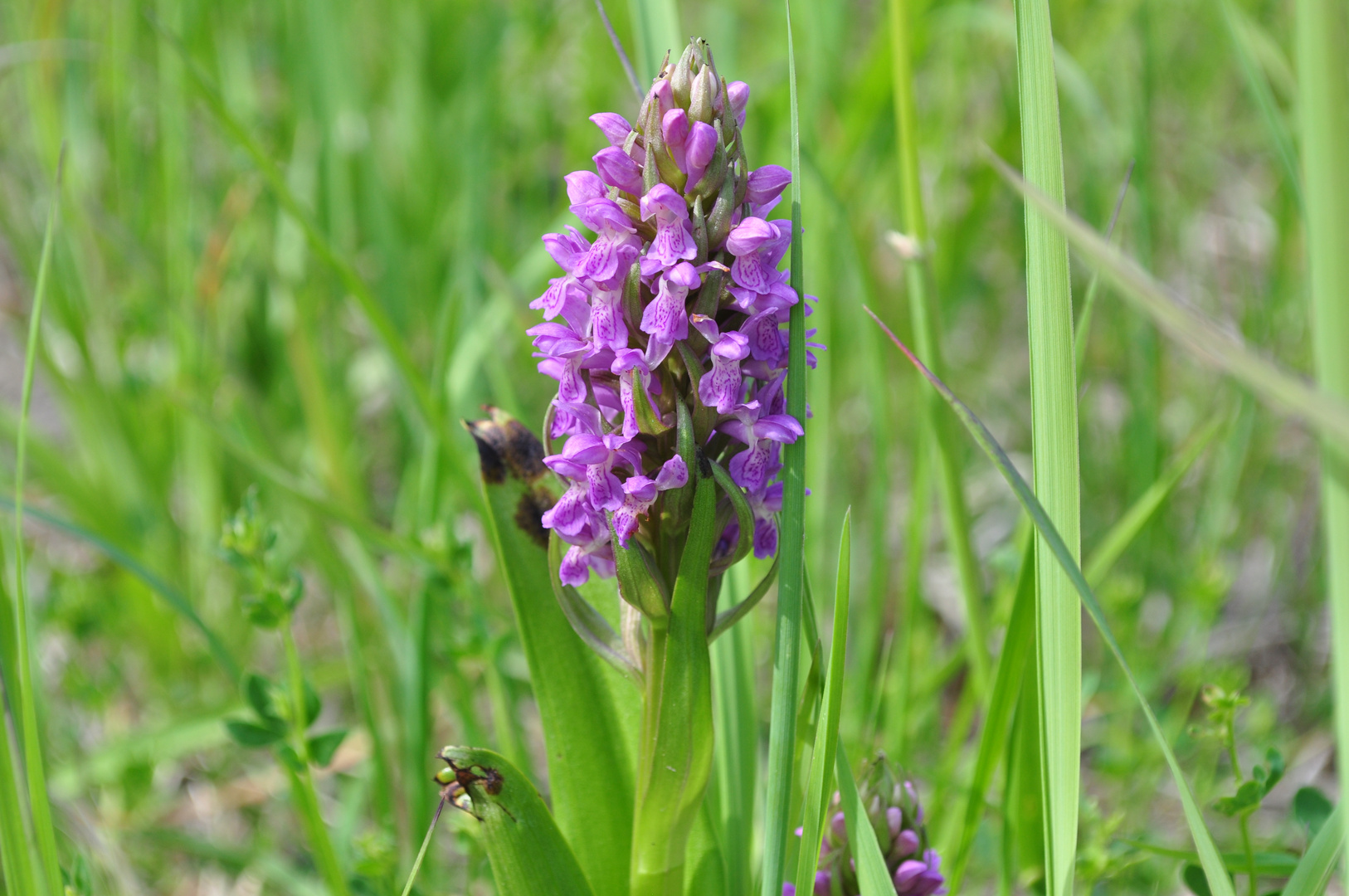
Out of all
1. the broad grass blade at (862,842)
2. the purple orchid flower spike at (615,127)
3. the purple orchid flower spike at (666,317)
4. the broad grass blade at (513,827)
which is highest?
the purple orchid flower spike at (615,127)

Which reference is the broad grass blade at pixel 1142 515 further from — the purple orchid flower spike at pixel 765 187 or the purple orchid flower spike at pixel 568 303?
the purple orchid flower spike at pixel 568 303

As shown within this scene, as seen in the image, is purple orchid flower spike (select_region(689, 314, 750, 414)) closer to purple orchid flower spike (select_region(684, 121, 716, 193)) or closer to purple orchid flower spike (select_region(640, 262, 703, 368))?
purple orchid flower spike (select_region(640, 262, 703, 368))

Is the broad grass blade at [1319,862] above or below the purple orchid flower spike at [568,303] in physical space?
below

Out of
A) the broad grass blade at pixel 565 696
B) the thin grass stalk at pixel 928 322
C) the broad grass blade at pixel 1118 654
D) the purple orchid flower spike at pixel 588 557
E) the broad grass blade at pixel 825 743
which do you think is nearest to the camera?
the broad grass blade at pixel 1118 654

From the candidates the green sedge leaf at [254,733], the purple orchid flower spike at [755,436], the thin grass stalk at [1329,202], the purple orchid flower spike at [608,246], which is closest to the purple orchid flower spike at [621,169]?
the purple orchid flower spike at [608,246]

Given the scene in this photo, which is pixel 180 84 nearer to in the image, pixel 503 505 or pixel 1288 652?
pixel 503 505

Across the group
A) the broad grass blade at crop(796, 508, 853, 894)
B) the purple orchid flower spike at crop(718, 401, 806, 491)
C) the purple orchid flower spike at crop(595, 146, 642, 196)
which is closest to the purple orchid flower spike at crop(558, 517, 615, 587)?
the purple orchid flower spike at crop(718, 401, 806, 491)

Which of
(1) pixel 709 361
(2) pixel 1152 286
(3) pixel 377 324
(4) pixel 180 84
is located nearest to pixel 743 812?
(1) pixel 709 361

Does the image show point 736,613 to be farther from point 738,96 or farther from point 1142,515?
point 1142,515
